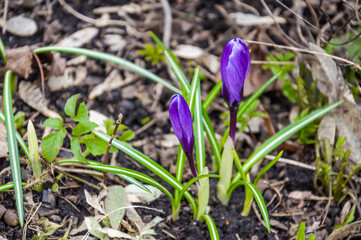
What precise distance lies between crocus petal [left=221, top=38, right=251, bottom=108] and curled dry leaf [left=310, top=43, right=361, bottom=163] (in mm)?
697

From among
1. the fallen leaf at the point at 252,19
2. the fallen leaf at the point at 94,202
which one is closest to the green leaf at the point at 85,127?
the fallen leaf at the point at 94,202

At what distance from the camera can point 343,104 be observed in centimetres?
218

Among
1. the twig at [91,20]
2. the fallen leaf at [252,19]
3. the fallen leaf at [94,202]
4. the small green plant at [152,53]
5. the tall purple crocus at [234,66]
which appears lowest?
the fallen leaf at [94,202]

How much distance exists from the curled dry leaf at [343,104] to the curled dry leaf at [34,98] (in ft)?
4.51

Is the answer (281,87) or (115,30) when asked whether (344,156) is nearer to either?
(281,87)

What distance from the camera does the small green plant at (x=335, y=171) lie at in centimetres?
197

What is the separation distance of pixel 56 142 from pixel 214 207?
0.78 m

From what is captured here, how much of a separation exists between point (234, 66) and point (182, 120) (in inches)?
10.4

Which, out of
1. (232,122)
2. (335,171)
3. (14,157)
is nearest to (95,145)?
(14,157)

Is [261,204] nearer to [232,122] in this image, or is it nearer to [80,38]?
[232,122]

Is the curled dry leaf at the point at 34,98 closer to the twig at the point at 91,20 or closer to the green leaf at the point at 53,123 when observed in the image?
the green leaf at the point at 53,123

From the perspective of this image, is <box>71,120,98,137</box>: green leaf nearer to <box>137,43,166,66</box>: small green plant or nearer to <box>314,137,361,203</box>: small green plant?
<box>137,43,166,66</box>: small green plant

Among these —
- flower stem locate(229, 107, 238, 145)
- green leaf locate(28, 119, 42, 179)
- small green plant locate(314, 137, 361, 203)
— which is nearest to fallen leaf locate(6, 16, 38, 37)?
green leaf locate(28, 119, 42, 179)

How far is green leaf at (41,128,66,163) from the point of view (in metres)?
1.68
